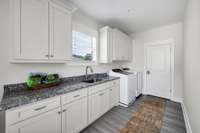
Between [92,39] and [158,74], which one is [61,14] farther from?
[158,74]

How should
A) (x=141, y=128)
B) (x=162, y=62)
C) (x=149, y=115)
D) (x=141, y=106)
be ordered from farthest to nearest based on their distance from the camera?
(x=162, y=62)
(x=141, y=106)
(x=149, y=115)
(x=141, y=128)

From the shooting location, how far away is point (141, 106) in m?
2.77

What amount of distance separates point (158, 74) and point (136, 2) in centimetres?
261

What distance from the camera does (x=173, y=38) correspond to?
3.16 m

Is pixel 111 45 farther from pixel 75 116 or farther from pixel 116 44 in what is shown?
pixel 75 116

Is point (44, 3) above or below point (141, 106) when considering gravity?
above

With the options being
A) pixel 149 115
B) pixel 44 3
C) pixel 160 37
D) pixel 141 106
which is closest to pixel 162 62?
pixel 160 37

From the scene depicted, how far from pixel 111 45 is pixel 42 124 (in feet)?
8.08

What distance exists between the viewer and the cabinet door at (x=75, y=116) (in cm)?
142

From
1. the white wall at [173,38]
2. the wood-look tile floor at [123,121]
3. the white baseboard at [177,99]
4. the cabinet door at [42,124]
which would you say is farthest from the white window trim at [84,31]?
the white baseboard at [177,99]

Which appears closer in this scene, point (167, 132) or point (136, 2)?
point (167, 132)

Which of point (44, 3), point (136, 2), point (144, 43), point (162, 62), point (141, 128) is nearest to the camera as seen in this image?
point (44, 3)

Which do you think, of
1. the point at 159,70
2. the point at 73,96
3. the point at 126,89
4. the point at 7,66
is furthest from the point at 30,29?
the point at 159,70

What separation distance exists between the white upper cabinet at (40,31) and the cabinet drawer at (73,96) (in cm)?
63
